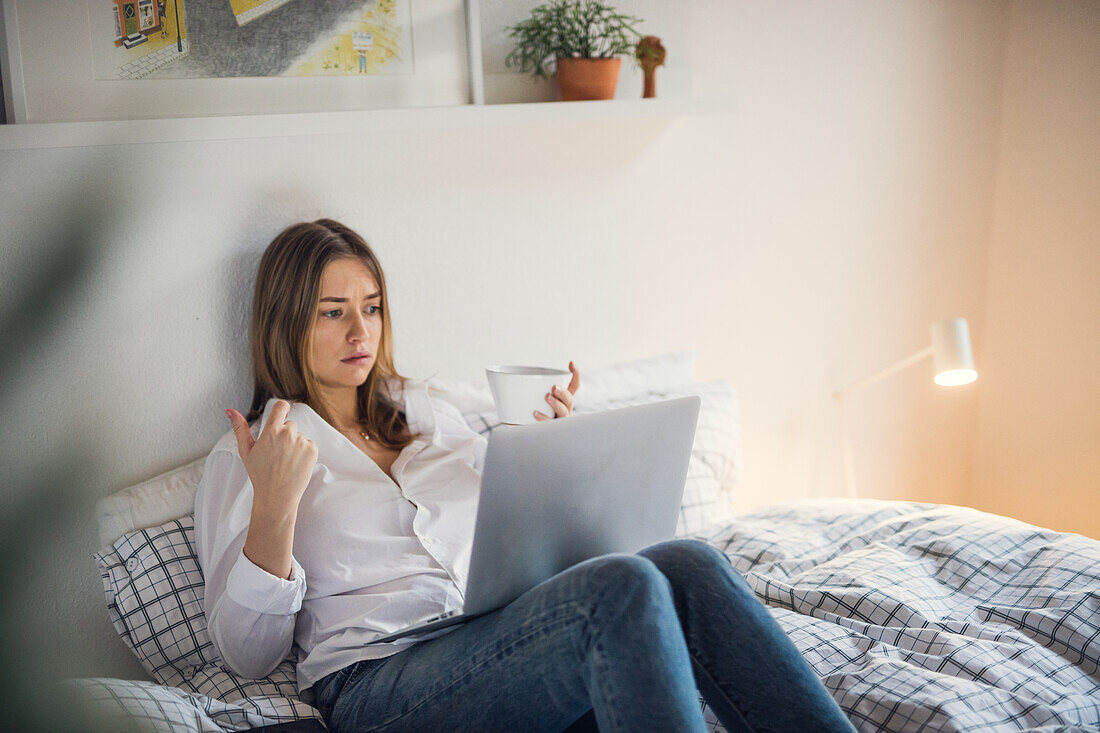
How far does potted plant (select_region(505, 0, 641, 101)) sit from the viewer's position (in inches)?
75.4

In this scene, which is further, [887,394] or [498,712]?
[887,394]

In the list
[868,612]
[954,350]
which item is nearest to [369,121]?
[868,612]

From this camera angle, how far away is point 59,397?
58.8 inches

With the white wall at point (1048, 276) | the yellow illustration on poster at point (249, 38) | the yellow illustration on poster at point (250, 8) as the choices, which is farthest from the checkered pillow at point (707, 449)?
the white wall at point (1048, 276)

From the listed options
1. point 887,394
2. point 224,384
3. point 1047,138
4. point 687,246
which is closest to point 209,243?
point 224,384

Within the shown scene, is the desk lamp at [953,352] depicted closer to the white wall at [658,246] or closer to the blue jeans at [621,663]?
the white wall at [658,246]

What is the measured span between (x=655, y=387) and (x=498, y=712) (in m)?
1.10

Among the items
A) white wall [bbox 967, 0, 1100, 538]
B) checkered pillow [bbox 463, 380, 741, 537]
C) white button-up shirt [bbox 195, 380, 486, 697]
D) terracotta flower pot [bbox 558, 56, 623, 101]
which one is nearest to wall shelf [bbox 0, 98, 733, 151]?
terracotta flower pot [bbox 558, 56, 623, 101]

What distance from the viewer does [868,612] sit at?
1.43m

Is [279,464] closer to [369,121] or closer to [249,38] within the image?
[369,121]

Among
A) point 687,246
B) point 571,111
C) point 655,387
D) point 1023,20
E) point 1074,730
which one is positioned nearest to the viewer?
point 1074,730

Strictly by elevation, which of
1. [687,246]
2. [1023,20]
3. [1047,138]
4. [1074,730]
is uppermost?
[1023,20]

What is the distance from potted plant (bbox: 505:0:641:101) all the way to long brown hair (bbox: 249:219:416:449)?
1.99 feet

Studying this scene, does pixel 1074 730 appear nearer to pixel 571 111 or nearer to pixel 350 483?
pixel 350 483
